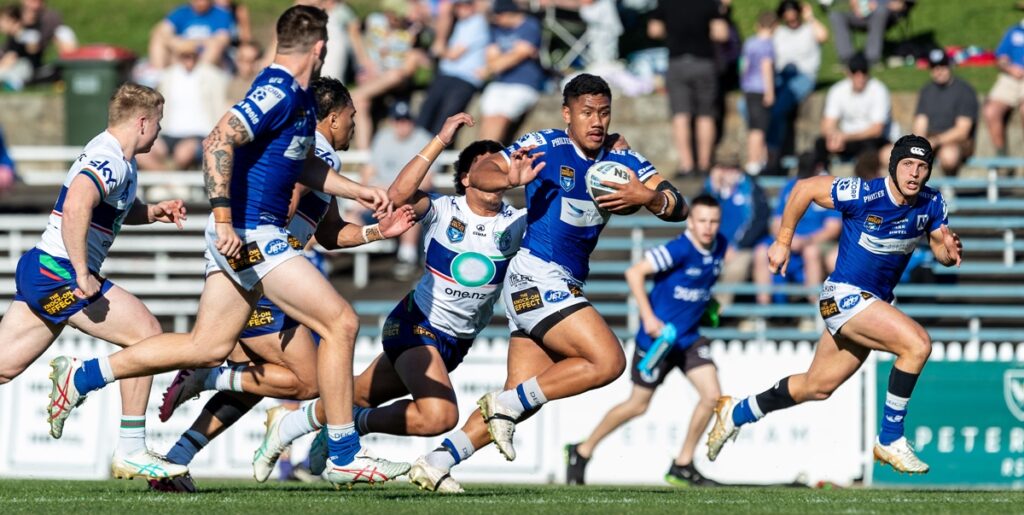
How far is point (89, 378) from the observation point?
29.5 ft

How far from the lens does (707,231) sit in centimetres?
1313

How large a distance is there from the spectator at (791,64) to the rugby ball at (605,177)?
900 centimetres

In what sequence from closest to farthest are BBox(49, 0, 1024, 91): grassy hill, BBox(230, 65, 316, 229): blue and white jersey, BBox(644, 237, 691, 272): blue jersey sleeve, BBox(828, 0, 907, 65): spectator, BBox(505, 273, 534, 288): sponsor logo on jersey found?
1. BBox(230, 65, 316, 229): blue and white jersey
2. BBox(505, 273, 534, 288): sponsor logo on jersey
3. BBox(644, 237, 691, 272): blue jersey sleeve
4. BBox(828, 0, 907, 65): spectator
5. BBox(49, 0, 1024, 91): grassy hill

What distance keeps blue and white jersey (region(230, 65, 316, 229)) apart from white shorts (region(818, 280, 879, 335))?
12.3 ft

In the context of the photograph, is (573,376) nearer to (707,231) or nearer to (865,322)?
(865,322)

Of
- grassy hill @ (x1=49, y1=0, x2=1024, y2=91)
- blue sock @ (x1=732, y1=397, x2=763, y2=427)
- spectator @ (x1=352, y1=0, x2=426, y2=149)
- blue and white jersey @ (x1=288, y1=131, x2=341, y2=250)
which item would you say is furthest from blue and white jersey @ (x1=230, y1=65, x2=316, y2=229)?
grassy hill @ (x1=49, y1=0, x2=1024, y2=91)

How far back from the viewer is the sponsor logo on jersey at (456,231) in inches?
378

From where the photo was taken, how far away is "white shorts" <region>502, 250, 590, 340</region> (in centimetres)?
941

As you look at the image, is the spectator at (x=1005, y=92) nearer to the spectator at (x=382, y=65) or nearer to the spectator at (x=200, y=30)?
the spectator at (x=382, y=65)

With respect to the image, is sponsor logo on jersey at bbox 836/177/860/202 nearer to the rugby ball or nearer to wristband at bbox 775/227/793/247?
wristband at bbox 775/227/793/247

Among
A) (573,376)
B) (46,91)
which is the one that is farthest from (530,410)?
(46,91)

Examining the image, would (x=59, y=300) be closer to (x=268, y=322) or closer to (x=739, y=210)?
(x=268, y=322)

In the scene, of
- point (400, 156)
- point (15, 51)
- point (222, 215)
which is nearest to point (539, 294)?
point (222, 215)

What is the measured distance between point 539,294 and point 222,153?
222 centimetres
